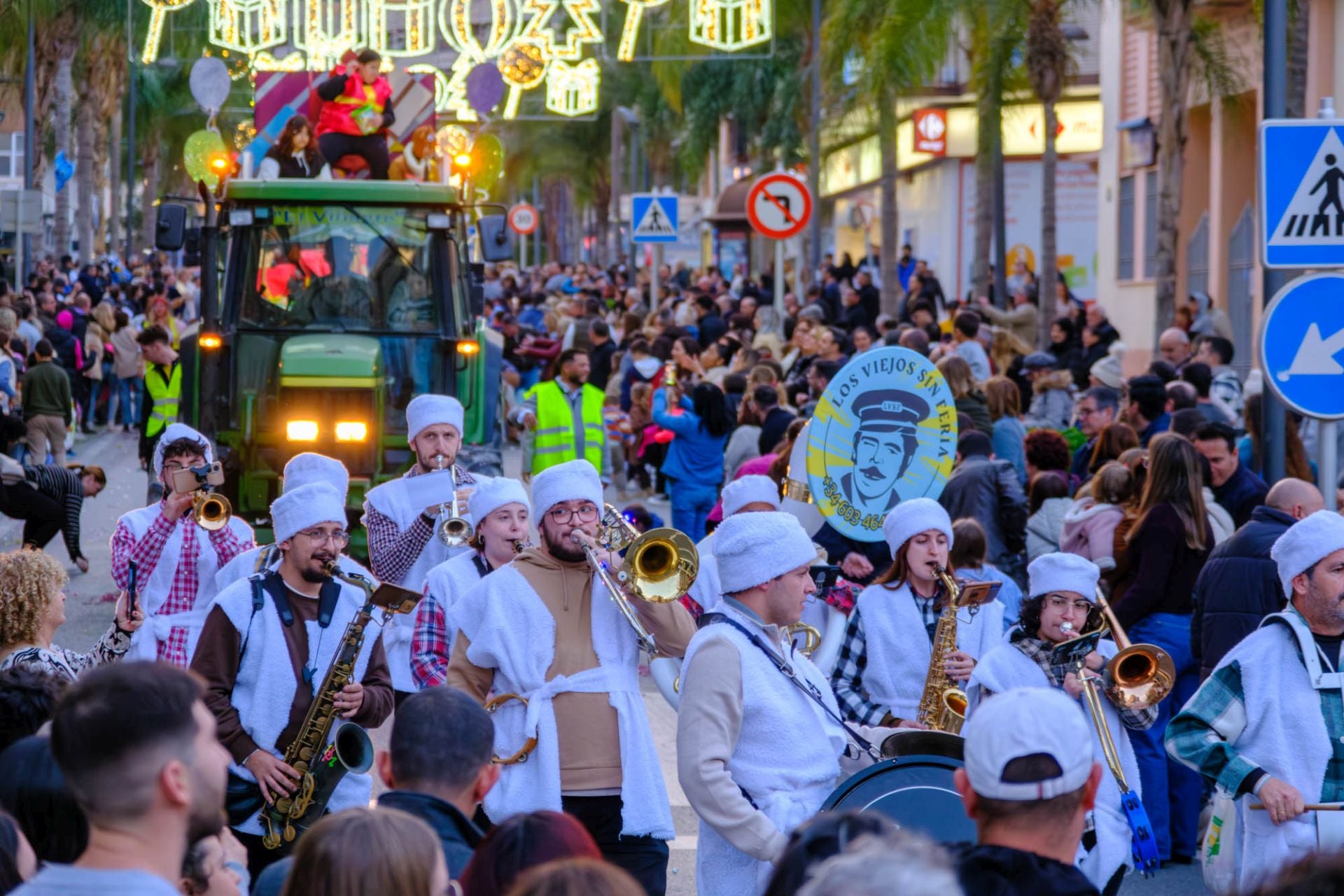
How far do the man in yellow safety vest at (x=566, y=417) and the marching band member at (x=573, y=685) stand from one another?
28.3ft

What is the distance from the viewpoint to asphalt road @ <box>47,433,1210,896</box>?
7.94 m

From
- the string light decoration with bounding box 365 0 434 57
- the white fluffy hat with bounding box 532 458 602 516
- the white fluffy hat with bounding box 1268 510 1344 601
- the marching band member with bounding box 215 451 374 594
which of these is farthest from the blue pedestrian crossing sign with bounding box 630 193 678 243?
the white fluffy hat with bounding box 1268 510 1344 601

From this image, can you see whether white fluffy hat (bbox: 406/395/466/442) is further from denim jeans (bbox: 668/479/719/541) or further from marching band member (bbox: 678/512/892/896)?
denim jeans (bbox: 668/479/719/541)

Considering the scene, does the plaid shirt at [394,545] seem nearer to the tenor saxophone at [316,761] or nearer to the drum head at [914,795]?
the tenor saxophone at [316,761]

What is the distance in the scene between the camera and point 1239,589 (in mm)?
7562

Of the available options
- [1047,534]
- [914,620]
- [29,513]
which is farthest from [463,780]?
[29,513]

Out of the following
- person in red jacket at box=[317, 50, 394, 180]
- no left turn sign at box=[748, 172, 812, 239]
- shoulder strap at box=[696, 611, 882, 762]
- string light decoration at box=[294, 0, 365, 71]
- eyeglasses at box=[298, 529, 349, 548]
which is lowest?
shoulder strap at box=[696, 611, 882, 762]

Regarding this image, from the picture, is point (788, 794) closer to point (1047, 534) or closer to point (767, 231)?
point (1047, 534)

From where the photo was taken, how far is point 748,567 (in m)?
5.15

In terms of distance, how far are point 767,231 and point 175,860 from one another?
14531mm

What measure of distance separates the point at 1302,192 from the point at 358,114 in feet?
26.2

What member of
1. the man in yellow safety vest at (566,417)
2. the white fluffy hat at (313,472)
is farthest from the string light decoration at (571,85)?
the white fluffy hat at (313,472)

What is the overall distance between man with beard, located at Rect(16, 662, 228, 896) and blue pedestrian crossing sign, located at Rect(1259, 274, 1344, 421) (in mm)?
5608

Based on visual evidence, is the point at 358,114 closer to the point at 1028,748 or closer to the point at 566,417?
the point at 566,417
